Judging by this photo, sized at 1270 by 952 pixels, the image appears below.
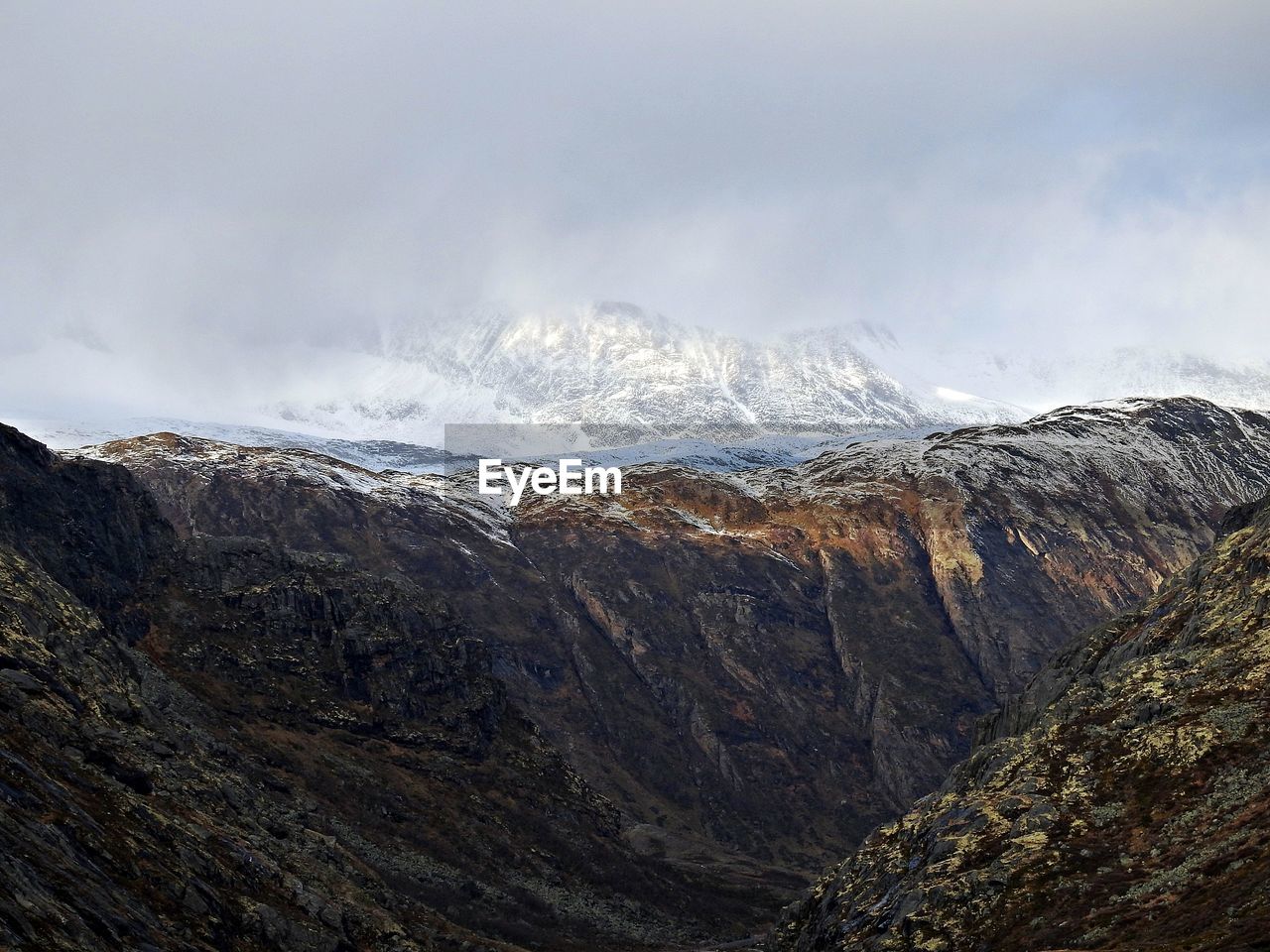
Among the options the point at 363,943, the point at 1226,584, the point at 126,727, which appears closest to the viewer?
the point at 1226,584

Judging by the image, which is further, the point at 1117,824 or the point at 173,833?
the point at 173,833

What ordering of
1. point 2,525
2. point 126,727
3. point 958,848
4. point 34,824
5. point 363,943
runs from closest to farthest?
point 34,824 → point 958,848 → point 363,943 → point 126,727 → point 2,525

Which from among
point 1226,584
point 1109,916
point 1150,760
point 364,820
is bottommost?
point 364,820

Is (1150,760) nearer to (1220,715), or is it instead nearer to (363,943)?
(1220,715)

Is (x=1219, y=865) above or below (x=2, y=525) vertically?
below

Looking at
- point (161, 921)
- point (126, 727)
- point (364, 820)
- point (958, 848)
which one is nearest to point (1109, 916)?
point (958, 848)

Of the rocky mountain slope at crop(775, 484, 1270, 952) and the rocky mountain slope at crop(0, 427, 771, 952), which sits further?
the rocky mountain slope at crop(0, 427, 771, 952)

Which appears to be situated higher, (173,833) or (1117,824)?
(1117,824)

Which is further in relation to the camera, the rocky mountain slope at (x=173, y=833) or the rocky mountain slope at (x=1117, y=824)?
the rocky mountain slope at (x=173, y=833)
